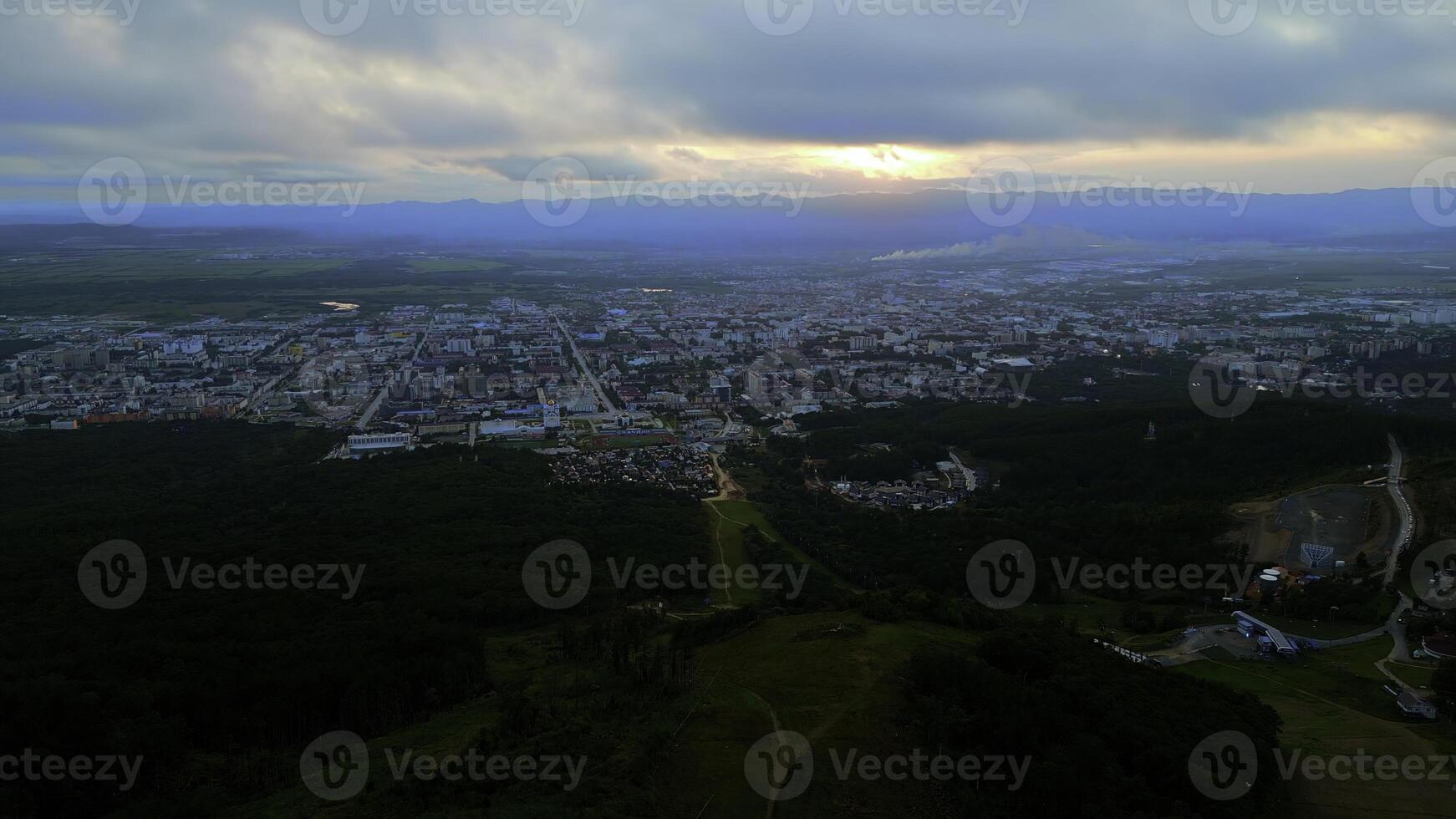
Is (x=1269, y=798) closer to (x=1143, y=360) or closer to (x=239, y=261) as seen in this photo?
(x=1143, y=360)

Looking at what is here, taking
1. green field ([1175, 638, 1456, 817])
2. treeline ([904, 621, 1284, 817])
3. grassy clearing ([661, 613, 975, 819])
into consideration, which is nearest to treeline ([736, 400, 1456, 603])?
green field ([1175, 638, 1456, 817])

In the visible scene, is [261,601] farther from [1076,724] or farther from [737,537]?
[1076,724]

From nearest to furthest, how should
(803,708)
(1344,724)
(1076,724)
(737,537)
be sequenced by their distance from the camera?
(1076,724), (803,708), (1344,724), (737,537)

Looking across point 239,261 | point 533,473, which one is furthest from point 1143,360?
point 239,261

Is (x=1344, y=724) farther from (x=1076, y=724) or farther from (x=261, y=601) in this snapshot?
(x=261, y=601)

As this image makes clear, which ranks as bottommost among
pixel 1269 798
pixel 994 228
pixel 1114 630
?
pixel 1114 630

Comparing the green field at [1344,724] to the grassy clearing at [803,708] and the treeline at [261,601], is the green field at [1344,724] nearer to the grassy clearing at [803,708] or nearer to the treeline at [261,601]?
the grassy clearing at [803,708]

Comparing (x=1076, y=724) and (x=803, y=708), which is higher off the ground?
(x=1076, y=724)

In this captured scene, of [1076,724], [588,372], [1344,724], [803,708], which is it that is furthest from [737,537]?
[588,372]

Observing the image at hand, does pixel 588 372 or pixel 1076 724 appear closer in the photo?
pixel 1076 724

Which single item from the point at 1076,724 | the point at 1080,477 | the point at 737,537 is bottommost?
the point at 737,537

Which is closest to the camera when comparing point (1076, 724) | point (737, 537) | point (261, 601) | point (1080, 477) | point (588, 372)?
point (1076, 724)
